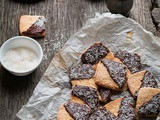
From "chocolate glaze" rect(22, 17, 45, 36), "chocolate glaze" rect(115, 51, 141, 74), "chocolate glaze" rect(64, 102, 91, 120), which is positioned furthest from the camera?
"chocolate glaze" rect(22, 17, 45, 36)

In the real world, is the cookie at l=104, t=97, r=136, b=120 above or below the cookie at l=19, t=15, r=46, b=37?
below

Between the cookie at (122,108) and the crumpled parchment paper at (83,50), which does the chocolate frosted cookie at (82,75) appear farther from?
the cookie at (122,108)

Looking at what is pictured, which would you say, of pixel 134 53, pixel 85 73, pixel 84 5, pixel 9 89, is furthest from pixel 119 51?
pixel 9 89

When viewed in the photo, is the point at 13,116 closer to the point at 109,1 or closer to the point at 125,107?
the point at 125,107

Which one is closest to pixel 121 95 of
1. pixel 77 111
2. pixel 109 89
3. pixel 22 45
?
pixel 109 89

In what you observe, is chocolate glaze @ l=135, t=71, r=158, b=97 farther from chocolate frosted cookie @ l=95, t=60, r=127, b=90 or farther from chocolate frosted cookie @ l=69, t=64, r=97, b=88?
chocolate frosted cookie @ l=69, t=64, r=97, b=88

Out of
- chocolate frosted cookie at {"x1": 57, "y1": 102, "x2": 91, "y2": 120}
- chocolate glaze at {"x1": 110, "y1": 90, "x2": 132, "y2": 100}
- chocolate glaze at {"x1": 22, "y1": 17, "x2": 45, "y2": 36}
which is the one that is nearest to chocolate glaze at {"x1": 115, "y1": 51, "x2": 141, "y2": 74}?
chocolate glaze at {"x1": 110, "y1": 90, "x2": 132, "y2": 100}

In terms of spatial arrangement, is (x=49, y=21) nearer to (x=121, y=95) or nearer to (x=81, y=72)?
(x=81, y=72)
